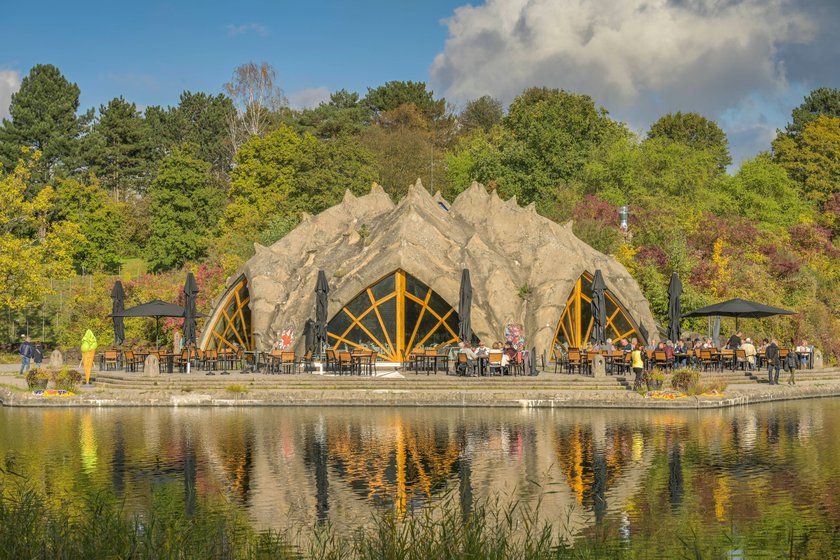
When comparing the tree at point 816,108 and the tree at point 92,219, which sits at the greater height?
the tree at point 816,108

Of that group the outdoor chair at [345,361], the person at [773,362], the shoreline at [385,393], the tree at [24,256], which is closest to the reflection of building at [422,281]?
the outdoor chair at [345,361]

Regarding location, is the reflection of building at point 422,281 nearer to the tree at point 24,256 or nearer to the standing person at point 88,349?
the standing person at point 88,349

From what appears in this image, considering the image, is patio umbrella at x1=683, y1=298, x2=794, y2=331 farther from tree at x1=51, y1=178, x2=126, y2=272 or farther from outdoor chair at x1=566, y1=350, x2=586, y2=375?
tree at x1=51, y1=178, x2=126, y2=272

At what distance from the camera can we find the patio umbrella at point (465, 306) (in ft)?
115

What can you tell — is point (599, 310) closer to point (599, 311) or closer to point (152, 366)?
point (599, 311)

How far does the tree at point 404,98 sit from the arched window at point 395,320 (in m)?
53.9

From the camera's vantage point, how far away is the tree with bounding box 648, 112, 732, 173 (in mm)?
84812

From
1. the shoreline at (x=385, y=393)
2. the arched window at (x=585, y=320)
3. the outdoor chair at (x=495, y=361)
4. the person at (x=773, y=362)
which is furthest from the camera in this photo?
the arched window at (x=585, y=320)

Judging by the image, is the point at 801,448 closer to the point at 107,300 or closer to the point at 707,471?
the point at 707,471

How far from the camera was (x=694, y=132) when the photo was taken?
8706 cm

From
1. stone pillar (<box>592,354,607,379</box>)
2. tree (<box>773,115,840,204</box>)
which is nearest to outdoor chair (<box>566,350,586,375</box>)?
stone pillar (<box>592,354,607,379</box>)

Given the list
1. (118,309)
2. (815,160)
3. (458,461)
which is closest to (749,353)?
(458,461)

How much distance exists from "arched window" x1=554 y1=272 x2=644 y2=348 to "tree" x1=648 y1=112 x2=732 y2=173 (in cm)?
4601

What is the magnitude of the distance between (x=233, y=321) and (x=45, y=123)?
130ft
